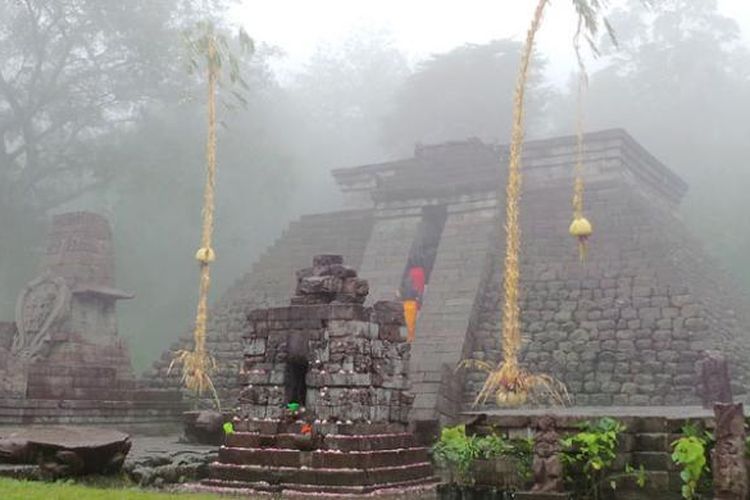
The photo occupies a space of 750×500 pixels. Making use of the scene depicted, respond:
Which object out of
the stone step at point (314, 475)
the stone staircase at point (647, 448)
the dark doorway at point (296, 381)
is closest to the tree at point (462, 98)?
the dark doorway at point (296, 381)

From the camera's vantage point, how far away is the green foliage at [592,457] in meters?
6.65

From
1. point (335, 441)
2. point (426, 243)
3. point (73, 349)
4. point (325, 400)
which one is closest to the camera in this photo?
point (335, 441)

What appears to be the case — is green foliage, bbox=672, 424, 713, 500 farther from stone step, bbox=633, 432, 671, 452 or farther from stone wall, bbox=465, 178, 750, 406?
stone wall, bbox=465, 178, 750, 406

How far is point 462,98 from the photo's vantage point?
35.7 m

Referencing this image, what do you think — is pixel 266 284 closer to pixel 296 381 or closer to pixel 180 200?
pixel 180 200

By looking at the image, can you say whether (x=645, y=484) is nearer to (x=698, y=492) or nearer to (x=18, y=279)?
(x=698, y=492)

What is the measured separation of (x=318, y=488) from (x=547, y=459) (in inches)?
111

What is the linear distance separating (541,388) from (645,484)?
8783mm

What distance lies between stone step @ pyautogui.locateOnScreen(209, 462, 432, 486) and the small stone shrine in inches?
0.4

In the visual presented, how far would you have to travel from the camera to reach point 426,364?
623 inches

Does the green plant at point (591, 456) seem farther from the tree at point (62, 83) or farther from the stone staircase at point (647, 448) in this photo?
the tree at point (62, 83)

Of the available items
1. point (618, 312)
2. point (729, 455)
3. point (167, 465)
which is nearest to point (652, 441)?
point (729, 455)

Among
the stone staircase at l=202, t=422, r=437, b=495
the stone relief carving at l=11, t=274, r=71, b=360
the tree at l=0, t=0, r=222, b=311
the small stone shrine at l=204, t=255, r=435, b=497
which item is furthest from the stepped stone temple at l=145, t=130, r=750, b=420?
the tree at l=0, t=0, r=222, b=311

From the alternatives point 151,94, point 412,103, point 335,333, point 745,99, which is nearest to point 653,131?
point 745,99
